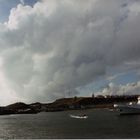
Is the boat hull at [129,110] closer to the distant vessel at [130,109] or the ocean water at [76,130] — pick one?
the distant vessel at [130,109]

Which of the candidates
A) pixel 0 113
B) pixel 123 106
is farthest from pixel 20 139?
pixel 0 113

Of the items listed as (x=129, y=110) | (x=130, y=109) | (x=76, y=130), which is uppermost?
(x=130, y=109)

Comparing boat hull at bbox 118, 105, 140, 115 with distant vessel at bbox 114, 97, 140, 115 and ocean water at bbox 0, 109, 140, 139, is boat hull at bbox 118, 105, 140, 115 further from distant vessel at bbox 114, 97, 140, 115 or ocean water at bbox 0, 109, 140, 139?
ocean water at bbox 0, 109, 140, 139

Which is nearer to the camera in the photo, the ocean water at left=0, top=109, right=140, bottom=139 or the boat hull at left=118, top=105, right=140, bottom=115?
the ocean water at left=0, top=109, right=140, bottom=139

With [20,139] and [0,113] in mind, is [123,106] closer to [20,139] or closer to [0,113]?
[20,139]

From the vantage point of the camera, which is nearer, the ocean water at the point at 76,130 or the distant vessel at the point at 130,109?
the ocean water at the point at 76,130

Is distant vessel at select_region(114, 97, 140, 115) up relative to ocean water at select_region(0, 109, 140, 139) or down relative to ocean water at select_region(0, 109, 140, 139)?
up

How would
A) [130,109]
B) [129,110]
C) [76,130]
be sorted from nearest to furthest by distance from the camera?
[76,130] → [129,110] → [130,109]

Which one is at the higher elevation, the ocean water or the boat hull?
the boat hull

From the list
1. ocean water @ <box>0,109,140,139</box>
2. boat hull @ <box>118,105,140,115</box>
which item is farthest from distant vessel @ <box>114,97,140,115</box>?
ocean water @ <box>0,109,140,139</box>

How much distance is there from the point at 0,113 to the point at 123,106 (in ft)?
311

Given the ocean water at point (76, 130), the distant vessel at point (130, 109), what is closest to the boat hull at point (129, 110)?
the distant vessel at point (130, 109)

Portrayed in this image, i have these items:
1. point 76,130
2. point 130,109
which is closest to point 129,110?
point 130,109

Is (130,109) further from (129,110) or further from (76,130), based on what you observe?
(76,130)
